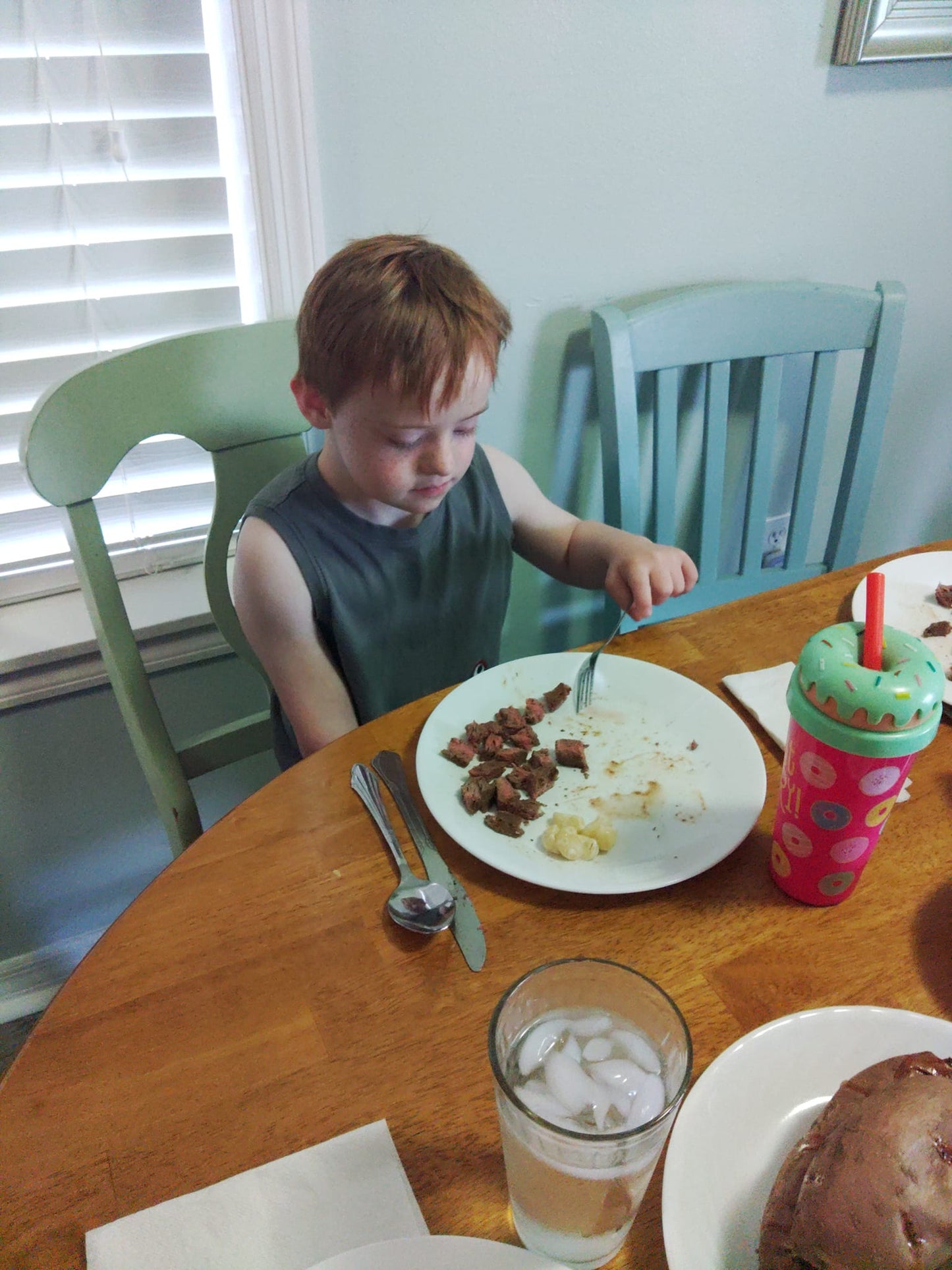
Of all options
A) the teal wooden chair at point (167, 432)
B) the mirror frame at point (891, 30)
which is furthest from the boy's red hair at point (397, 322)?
the mirror frame at point (891, 30)

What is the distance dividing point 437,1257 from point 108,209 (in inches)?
48.7

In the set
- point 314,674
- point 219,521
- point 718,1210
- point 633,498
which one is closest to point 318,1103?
point 718,1210

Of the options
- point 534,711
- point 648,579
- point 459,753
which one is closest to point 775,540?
point 648,579

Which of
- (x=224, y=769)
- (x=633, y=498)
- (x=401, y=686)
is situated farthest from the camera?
(x=224, y=769)

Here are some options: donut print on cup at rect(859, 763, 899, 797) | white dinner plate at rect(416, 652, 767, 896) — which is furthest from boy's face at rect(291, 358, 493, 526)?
donut print on cup at rect(859, 763, 899, 797)

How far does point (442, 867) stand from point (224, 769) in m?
1.00

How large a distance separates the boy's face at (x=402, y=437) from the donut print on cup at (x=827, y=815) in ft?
1.74

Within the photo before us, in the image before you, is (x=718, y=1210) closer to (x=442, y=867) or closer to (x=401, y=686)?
(x=442, y=867)

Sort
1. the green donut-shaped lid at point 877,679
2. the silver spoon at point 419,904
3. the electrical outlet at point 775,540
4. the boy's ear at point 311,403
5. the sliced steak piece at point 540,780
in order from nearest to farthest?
the green donut-shaped lid at point 877,679
the silver spoon at point 419,904
the sliced steak piece at point 540,780
the boy's ear at point 311,403
the electrical outlet at point 775,540

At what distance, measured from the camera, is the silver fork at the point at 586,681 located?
868 millimetres

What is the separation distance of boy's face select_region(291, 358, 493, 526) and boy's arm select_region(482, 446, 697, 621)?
23cm

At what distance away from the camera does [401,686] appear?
123cm

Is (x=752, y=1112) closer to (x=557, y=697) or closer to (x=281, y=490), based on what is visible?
(x=557, y=697)

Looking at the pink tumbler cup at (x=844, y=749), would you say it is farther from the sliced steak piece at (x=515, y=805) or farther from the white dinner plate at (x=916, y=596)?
the white dinner plate at (x=916, y=596)
